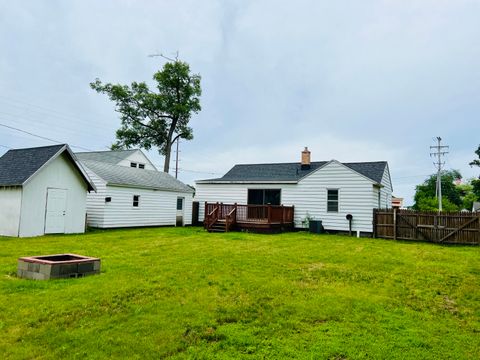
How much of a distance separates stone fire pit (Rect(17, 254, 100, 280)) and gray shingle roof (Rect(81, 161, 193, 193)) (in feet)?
36.3

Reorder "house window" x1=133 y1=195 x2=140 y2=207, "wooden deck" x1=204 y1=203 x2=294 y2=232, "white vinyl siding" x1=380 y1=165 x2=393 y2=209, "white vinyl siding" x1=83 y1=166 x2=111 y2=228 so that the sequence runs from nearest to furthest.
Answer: "wooden deck" x1=204 y1=203 x2=294 y2=232 → "white vinyl siding" x1=83 y1=166 x2=111 y2=228 → "white vinyl siding" x1=380 y1=165 x2=393 y2=209 → "house window" x1=133 y1=195 x2=140 y2=207

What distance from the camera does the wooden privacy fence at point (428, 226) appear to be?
44.6 ft

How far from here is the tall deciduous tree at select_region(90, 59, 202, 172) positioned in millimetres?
32688

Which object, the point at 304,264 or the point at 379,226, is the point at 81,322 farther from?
the point at 379,226

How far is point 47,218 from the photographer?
14.0m

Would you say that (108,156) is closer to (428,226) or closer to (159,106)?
(159,106)

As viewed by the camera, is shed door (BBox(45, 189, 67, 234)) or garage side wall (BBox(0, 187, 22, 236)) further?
shed door (BBox(45, 189, 67, 234))

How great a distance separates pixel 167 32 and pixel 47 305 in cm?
1729

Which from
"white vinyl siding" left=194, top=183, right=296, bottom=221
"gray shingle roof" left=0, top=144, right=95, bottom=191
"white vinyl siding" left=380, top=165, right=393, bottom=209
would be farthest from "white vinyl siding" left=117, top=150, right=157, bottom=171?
"white vinyl siding" left=380, top=165, right=393, bottom=209

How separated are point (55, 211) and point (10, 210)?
1657 mm

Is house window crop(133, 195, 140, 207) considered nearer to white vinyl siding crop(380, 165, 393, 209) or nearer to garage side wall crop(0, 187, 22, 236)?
garage side wall crop(0, 187, 22, 236)

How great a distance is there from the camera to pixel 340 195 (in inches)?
670

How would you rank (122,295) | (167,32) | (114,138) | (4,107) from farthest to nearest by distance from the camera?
(114,138)
(4,107)
(167,32)
(122,295)

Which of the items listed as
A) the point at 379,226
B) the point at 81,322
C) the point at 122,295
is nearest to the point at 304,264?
the point at 122,295
